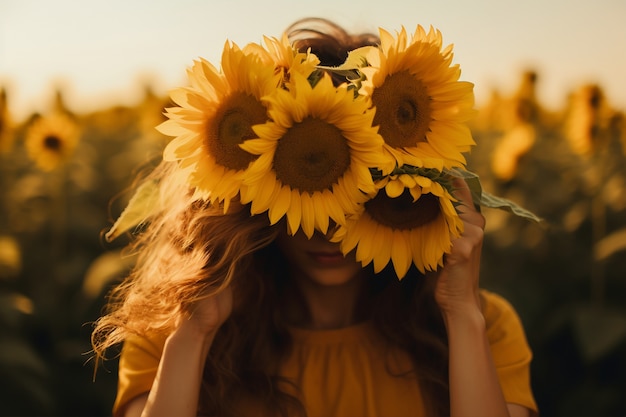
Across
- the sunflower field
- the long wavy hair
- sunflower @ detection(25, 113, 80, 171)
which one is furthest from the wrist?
sunflower @ detection(25, 113, 80, 171)

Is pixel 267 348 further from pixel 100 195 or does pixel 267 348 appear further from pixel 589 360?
pixel 100 195

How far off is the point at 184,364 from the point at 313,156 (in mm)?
629

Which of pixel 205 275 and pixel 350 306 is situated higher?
pixel 205 275

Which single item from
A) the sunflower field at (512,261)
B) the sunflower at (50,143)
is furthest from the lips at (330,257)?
the sunflower at (50,143)

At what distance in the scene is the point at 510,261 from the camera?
3855 mm

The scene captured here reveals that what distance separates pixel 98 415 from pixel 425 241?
2744 mm

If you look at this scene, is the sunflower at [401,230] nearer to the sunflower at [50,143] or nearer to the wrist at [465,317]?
the wrist at [465,317]

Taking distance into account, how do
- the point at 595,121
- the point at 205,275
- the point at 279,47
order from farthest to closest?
the point at 595,121 < the point at 205,275 < the point at 279,47

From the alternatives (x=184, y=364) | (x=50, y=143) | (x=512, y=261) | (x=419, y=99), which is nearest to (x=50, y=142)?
(x=50, y=143)

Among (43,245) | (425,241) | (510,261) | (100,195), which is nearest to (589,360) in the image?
(510,261)

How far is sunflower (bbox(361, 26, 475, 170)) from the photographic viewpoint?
4.21ft

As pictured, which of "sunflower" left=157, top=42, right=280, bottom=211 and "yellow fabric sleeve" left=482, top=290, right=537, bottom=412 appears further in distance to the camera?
"yellow fabric sleeve" left=482, top=290, right=537, bottom=412

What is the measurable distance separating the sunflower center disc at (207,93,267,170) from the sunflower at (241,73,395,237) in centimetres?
4

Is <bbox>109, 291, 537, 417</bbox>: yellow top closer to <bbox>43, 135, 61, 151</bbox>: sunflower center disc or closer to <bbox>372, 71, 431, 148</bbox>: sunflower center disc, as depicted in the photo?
<bbox>372, 71, 431, 148</bbox>: sunflower center disc
